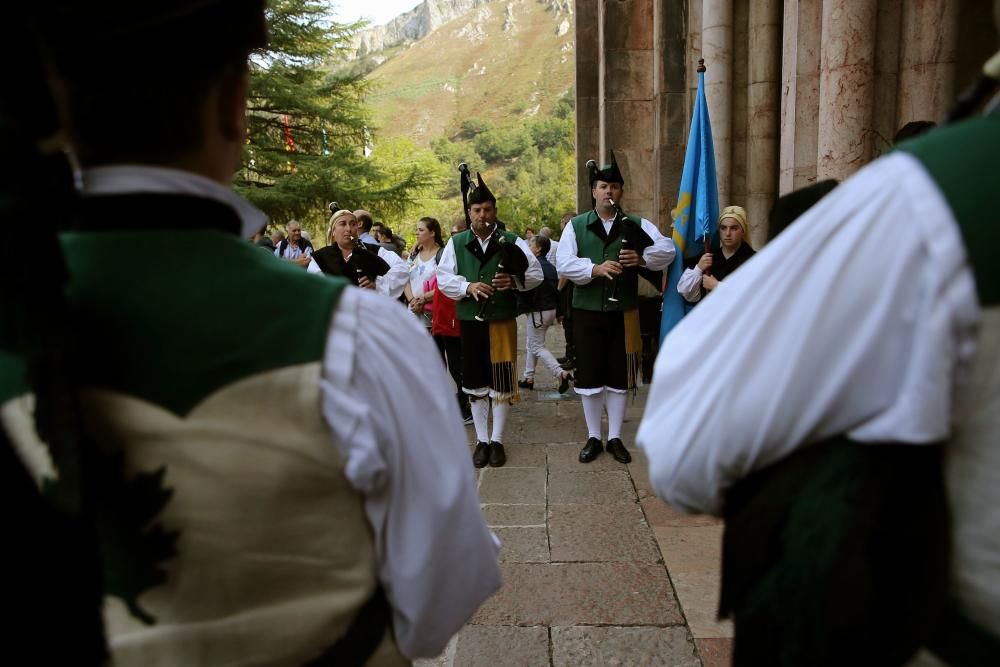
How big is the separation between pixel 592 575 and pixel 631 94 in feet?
26.0

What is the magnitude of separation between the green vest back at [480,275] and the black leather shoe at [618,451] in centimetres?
114

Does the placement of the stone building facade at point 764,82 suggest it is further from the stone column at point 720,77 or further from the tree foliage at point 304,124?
the tree foliage at point 304,124

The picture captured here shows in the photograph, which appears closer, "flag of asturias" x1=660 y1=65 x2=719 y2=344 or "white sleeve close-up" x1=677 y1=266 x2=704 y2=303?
"white sleeve close-up" x1=677 y1=266 x2=704 y2=303

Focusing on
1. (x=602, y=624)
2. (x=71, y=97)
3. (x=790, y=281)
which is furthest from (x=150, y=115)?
(x=602, y=624)

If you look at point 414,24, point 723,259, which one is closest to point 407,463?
point 723,259

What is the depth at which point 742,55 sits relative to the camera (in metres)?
7.89

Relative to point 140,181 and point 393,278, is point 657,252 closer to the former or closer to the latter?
point 393,278

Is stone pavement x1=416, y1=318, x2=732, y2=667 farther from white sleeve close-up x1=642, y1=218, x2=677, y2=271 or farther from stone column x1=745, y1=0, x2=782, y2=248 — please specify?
stone column x1=745, y1=0, x2=782, y2=248

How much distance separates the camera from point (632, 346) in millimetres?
5520

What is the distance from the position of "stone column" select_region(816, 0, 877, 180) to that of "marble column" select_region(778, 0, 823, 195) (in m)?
0.60

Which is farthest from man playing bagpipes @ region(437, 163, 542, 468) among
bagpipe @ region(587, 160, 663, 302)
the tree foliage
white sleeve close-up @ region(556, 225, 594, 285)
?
the tree foliage

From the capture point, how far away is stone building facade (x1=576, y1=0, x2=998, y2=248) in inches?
195

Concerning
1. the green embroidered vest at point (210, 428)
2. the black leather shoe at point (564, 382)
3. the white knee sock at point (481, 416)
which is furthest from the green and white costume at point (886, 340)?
the black leather shoe at point (564, 382)

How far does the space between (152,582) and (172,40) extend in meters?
0.71
